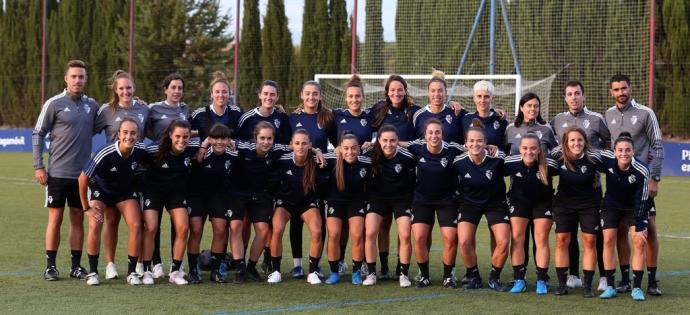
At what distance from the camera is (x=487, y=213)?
8.35m

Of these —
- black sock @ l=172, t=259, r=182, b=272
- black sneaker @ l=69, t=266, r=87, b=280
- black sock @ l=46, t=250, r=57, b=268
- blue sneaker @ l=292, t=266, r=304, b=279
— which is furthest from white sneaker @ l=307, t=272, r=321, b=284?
black sock @ l=46, t=250, r=57, b=268

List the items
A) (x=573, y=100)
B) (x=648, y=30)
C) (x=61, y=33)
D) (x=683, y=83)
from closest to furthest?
1. (x=573, y=100)
2. (x=648, y=30)
3. (x=683, y=83)
4. (x=61, y=33)

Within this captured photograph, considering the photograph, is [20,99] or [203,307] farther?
[20,99]

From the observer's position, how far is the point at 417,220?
848cm

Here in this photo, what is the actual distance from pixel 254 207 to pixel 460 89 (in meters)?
13.2

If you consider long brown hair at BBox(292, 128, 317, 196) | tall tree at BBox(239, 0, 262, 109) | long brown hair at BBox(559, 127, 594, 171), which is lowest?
long brown hair at BBox(292, 128, 317, 196)

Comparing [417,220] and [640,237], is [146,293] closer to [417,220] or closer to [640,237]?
[417,220]

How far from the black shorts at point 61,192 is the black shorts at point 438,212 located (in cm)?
273

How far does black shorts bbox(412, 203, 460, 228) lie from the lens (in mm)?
8414

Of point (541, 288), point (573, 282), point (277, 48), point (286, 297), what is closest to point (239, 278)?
point (286, 297)

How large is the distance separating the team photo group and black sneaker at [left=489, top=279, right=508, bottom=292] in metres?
0.01

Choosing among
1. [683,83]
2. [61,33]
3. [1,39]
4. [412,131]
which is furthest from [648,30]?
[1,39]

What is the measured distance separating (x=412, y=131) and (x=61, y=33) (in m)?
27.9

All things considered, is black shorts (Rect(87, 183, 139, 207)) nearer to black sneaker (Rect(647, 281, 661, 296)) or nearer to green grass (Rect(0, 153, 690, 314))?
green grass (Rect(0, 153, 690, 314))
